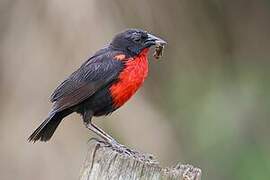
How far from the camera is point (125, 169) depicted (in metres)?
5.20

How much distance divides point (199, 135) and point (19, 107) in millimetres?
1993

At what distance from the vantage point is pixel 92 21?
8.84 meters

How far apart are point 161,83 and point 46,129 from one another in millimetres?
3367

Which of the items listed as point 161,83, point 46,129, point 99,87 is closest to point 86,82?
point 99,87

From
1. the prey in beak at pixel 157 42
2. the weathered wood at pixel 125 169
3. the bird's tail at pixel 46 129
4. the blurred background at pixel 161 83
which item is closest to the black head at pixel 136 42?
the prey in beak at pixel 157 42

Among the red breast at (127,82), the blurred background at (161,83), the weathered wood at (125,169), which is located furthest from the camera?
the blurred background at (161,83)

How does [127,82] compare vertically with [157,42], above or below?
below

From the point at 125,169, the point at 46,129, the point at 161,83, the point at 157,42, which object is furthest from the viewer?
the point at 161,83

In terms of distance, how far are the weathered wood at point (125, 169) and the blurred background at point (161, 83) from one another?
11.0 ft

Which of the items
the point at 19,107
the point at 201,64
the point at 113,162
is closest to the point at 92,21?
the point at 19,107

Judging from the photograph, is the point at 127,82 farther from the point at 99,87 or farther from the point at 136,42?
the point at 136,42

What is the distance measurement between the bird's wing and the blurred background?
203cm

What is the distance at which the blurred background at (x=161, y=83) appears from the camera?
884 cm

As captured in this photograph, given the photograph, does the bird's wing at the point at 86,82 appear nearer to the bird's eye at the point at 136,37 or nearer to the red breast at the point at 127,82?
the red breast at the point at 127,82
